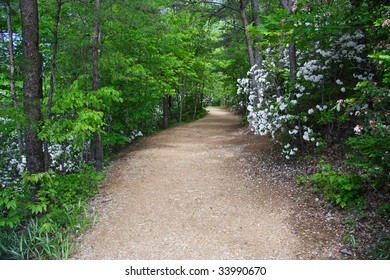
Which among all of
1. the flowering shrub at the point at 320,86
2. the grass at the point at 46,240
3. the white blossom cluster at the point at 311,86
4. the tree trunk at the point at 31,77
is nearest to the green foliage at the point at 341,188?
the flowering shrub at the point at 320,86

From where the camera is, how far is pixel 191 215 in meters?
5.16

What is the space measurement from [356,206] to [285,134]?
3635mm

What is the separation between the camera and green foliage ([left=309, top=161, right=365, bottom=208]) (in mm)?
4590

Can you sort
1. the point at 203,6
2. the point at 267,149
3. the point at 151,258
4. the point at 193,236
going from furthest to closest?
the point at 203,6
the point at 267,149
the point at 193,236
the point at 151,258

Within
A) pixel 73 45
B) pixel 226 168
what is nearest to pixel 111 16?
pixel 73 45

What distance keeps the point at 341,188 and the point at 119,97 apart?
489cm

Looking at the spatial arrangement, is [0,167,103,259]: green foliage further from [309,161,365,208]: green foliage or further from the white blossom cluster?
the white blossom cluster

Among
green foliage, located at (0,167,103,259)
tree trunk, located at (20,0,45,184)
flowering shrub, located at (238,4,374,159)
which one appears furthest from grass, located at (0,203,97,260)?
flowering shrub, located at (238,4,374,159)

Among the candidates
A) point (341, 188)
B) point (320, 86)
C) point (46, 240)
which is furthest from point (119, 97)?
point (341, 188)

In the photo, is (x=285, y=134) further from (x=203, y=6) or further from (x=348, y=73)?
(x=203, y=6)

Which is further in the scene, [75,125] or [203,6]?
[203,6]

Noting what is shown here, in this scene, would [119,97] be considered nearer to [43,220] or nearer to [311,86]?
[43,220]

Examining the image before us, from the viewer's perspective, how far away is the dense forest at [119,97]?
13.7 feet

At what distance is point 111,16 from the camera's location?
22.7 ft
